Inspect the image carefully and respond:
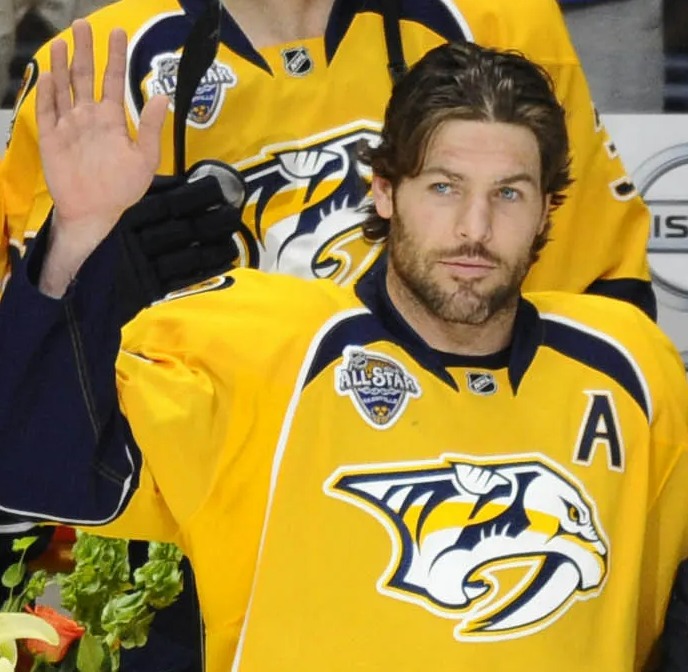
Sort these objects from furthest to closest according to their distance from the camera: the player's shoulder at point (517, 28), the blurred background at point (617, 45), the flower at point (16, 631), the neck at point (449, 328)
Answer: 1. the blurred background at point (617, 45)
2. the player's shoulder at point (517, 28)
3. the neck at point (449, 328)
4. the flower at point (16, 631)

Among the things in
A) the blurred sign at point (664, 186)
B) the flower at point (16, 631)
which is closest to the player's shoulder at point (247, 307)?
the flower at point (16, 631)

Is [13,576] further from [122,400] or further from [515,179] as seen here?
[515,179]

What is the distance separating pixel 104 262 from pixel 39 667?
44 centimetres

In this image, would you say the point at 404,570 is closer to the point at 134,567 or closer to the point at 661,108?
the point at 134,567

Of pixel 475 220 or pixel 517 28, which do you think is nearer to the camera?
pixel 475 220

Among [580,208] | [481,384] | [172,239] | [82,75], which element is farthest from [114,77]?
[580,208]

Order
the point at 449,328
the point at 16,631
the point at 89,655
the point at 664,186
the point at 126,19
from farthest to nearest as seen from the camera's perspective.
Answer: the point at 664,186 < the point at 126,19 < the point at 89,655 < the point at 449,328 < the point at 16,631

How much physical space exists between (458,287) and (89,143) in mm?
299

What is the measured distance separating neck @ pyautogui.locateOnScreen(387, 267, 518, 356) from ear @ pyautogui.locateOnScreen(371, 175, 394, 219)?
0.23 feet

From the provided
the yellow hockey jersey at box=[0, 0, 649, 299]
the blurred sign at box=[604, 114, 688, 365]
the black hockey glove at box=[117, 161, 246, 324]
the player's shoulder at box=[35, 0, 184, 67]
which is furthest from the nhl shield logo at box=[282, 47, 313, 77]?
the blurred sign at box=[604, 114, 688, 365]

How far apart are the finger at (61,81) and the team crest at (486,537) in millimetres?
346

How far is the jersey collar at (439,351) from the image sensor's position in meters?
1.16

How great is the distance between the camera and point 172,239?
112cm

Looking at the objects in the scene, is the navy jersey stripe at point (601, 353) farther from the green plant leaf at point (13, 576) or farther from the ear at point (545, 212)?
the green plant leaf at point (13, 576)
